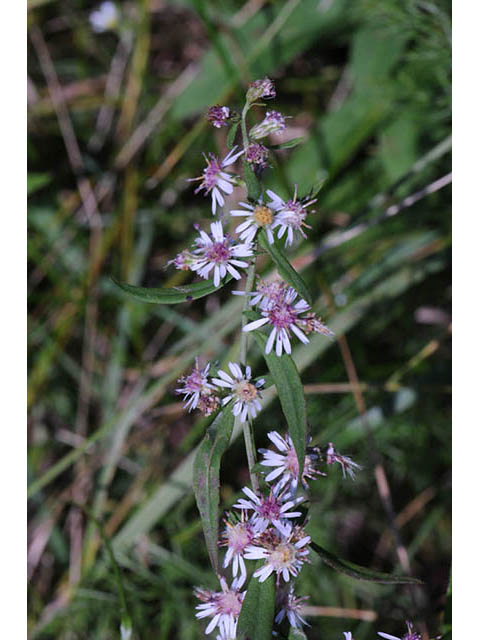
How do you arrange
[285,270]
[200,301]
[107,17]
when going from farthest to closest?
1. [107,17]
2. [200,301]
3. [285,270]

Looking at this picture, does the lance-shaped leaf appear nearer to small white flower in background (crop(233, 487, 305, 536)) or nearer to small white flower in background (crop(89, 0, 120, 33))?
small white flower in background (crop(233, 487, 305, 536))

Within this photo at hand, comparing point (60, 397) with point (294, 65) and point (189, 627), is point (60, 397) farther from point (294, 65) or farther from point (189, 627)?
point (294, 65)

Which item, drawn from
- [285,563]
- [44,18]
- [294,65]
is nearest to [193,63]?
[294,65]

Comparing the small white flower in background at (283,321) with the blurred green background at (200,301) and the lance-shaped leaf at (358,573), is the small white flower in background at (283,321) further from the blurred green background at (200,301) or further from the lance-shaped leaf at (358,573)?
the blurred green background at (200,301)

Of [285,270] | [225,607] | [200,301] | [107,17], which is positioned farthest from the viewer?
[107,17]

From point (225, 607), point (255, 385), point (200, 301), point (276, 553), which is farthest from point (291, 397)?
point (200, 301)

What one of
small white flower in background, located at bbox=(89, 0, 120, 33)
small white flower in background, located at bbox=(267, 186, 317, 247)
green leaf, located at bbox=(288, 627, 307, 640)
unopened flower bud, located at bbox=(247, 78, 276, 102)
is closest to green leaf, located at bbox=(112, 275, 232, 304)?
small white flower in background, located at bbox=(267, 186, 317, 247)

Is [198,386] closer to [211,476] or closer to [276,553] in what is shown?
[211,476]
